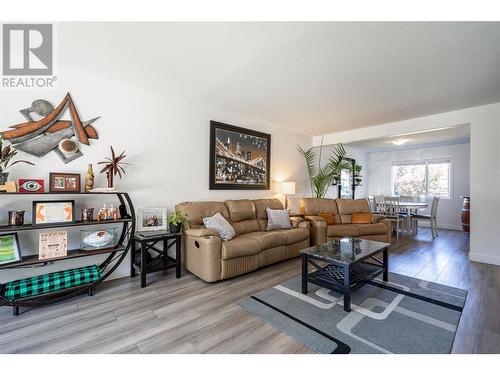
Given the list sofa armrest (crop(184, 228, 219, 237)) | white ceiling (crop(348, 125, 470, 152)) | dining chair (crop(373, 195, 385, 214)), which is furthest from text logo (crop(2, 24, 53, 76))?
dining chair (crop(373, 195, 385, 214))

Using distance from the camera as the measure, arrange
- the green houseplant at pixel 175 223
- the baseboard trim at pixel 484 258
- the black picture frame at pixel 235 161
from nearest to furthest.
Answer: the green houseplant at pixel 175 223
the baseboard trim at pixel 484 258
the black picture frame at pixel 235 161

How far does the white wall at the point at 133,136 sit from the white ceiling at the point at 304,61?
179mm

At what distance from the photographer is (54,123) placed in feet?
8.00

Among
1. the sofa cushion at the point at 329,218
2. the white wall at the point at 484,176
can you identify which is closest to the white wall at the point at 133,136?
the sofa cushion at the point at 329,218

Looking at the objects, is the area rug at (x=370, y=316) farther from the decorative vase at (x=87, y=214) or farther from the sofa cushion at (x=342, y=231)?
the decorative vase at (x=87, y=214)

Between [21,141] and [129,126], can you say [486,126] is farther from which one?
[21,141]

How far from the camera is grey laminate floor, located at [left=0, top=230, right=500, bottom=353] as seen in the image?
5.11 feet

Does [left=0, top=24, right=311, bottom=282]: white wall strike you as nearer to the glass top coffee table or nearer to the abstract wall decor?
the abstract wall decor

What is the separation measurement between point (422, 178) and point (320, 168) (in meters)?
3.61

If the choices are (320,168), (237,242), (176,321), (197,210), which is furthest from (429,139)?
(176,321)

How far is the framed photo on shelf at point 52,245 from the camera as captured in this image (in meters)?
2.12

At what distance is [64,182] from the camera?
7.64 ft

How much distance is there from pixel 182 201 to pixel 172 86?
5.28ft
